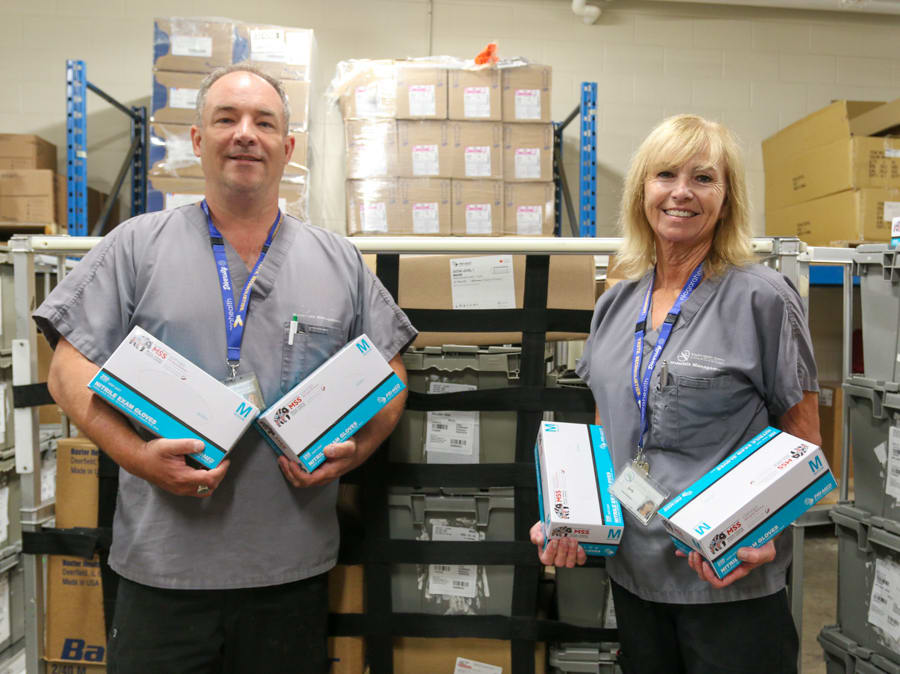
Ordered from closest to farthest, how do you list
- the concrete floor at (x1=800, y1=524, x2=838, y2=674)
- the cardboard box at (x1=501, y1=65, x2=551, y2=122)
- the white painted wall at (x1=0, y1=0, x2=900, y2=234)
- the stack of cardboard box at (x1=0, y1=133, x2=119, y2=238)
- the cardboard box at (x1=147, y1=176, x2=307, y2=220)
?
1. the concrete floor at (x1=800, y1=524, x2=838, y2=674)
2. the cardboard box at (x1=147, y1=176, x2=307, y2=220)
3. the cardboard box at (x1=501, y1=65, x2=551, y2=122)
4. the stack of cardboard box at (x1=0, y1=133, x2=119, y2=238)
5. the white painted wall at (x1=0, y1=0, x2=900, y2=234)

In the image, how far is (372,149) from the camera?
2.70 meters

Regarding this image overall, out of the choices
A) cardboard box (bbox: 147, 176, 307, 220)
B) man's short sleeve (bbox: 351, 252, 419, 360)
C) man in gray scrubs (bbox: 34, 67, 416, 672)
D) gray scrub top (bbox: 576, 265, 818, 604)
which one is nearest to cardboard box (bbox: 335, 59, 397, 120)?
cardboard box (bbox: 147, 176, 307, 220)

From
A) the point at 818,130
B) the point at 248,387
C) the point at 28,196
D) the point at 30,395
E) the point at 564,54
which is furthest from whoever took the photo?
the point at 564,54

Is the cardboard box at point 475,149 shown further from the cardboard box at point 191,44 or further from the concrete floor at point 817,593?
the concrete floor at point 817,593

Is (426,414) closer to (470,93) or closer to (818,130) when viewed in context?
(470,93)

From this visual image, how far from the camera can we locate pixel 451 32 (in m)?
3.55

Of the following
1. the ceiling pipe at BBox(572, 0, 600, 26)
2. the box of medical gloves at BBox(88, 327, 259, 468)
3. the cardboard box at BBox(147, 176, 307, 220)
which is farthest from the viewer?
the ceiling pipe at BBox(572, 0, 600, 26)

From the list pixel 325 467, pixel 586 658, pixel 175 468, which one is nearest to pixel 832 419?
pixel 586 658

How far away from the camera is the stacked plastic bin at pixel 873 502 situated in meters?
1.34

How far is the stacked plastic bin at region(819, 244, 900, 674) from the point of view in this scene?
4.40ft

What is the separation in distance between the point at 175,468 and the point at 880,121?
3498 millimetres

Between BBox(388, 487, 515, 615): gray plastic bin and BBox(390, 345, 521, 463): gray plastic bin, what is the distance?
8 centimetres

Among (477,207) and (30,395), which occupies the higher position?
(477,207)

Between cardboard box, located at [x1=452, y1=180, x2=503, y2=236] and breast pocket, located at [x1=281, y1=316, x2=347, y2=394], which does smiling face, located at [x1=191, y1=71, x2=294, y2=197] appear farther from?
cardboard box, located at [x1=452, y1=180, x2=503, y2=236]
